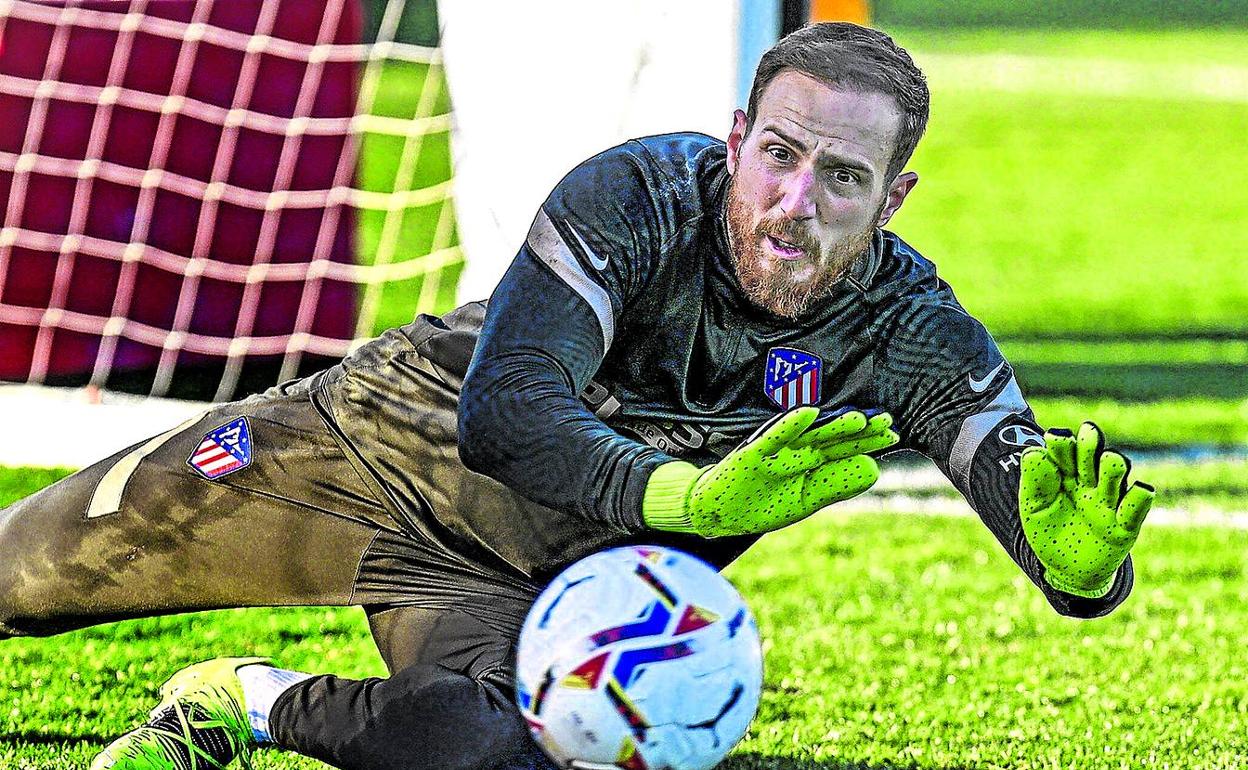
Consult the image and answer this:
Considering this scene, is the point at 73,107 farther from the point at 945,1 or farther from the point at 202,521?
the point at 945,1

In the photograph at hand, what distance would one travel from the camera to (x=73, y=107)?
691 centimetres

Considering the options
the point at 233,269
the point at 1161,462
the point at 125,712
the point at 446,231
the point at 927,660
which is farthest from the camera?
the point at 446,231

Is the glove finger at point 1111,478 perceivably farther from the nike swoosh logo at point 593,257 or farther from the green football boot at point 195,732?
the green football boot at point 195,732

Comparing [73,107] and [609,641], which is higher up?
[609,641]

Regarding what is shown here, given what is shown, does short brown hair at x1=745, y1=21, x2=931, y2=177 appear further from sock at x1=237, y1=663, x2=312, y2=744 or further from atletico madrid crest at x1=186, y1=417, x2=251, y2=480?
sock at x1=237, y1=663, x2=312, y2=744

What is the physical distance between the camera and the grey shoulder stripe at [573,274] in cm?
311

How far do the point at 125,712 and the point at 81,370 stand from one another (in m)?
3.14

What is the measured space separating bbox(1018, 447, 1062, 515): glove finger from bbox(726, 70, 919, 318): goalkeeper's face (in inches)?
20.7

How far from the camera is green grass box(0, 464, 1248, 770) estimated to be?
12.9 ft

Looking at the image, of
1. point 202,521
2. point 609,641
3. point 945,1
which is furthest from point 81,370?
point 945,1

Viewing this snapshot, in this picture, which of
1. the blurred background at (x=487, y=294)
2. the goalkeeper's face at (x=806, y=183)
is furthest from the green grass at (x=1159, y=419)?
the goalkeeper's face at (x=806, y=183)

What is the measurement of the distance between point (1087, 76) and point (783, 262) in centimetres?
1744

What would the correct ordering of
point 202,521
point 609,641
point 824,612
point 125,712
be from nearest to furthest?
1. point 609,641
2. point 202,521
3. point 125,712
4. point 824,612

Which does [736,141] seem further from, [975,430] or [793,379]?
[975,430]
